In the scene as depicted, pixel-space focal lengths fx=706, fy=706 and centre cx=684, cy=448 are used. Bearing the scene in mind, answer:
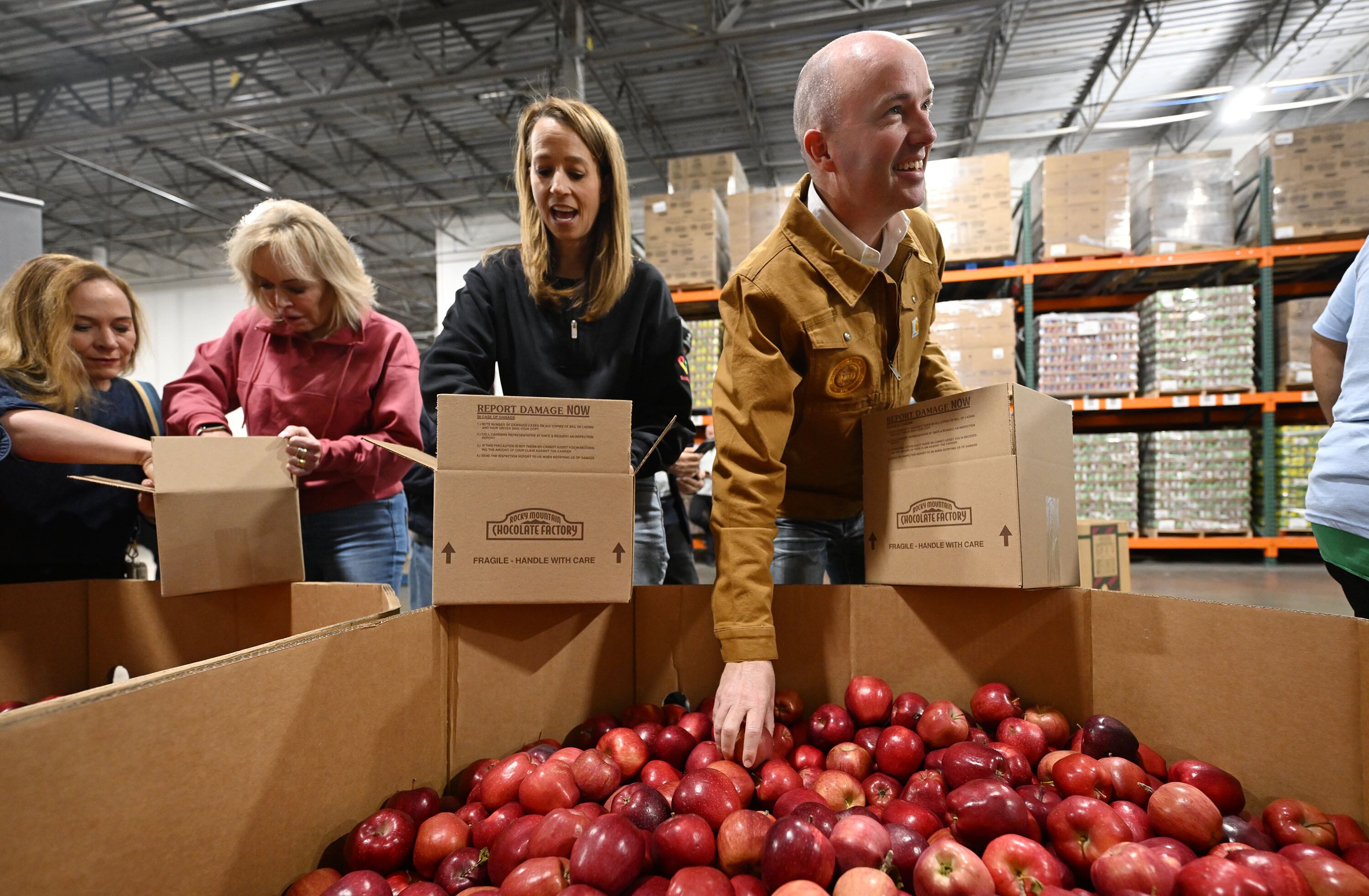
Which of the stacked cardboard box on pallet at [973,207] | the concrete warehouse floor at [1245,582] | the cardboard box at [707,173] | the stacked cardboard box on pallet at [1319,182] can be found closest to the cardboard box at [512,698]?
the concrete warehouse floor at [1245,582]

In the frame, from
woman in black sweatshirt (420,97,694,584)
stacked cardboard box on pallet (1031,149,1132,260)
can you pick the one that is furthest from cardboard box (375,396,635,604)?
stacked cardboard box on pallet (1031,149,1132,260)

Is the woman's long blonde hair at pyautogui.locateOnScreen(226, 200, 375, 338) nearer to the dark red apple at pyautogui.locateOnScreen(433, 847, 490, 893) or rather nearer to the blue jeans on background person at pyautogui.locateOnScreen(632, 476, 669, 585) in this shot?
the blue jeans on background person at pyautogui.locateOnScreen(632, 476, 669, 585)

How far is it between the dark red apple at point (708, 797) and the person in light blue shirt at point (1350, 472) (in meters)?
1.32

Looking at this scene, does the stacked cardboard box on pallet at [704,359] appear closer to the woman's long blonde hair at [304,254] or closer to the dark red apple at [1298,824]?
the woman's long blonde hair at [304,254]

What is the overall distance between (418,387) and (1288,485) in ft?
20.8

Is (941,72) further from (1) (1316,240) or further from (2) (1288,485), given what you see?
(2) (1288,485)

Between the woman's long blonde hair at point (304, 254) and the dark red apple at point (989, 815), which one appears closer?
the dark red apple at point (989, 815)

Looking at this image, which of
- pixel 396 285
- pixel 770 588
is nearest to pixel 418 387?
pixel 770 588

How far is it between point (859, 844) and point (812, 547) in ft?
2.51

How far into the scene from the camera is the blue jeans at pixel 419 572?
8.16 ft

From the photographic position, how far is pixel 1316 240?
5273 mm

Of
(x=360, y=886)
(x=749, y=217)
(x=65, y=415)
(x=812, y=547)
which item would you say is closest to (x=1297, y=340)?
(x=749, y=217)

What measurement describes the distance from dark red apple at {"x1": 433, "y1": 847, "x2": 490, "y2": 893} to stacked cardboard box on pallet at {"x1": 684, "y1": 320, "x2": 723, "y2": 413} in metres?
4.77

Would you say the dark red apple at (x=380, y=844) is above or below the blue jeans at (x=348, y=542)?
below
